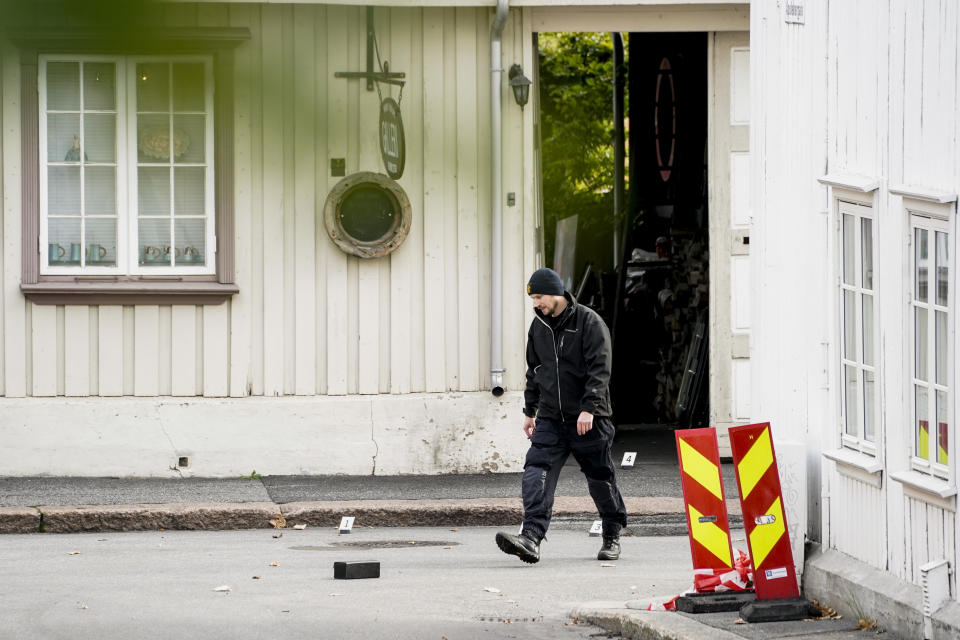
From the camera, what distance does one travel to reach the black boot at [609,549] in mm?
9250

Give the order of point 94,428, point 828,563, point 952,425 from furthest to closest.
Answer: point 94,428, point 828,563, point 952,425

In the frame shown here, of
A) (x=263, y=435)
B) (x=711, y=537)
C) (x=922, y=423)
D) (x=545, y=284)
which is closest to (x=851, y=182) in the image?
(x=922, y=423)

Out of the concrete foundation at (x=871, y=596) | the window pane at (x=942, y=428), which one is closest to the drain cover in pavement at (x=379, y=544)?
the concrete foundation at (x=871, y=596)

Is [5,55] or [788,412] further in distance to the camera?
[788,412]

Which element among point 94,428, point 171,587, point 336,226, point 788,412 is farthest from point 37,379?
point 788,412

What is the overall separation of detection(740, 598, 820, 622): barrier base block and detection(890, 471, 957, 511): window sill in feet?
2.38

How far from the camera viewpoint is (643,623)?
22.8ft

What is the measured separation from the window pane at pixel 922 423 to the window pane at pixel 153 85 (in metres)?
5.10

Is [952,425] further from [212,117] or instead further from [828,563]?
[212,117]

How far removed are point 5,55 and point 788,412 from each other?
636cm

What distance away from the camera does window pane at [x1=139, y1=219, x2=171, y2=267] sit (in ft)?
39.5

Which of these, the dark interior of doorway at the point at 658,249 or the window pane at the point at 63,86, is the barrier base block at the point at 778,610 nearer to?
the window pane at the point at 63,86

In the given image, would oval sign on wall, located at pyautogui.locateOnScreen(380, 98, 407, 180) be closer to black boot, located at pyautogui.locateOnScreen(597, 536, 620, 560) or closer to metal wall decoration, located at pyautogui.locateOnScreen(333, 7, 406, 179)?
metal wall decoration, located at pyautogui.locateOnScreen(333, 7, 406, 179)

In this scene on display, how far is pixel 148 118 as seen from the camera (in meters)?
1.96
